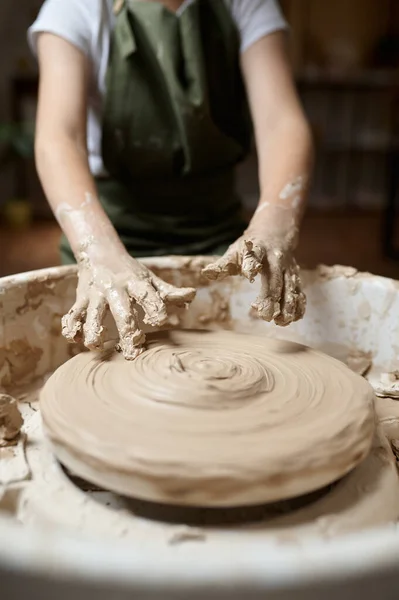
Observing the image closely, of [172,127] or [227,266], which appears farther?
[172,127]

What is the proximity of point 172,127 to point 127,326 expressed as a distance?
668 mm

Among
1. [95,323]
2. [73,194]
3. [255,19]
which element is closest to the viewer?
[95,323]

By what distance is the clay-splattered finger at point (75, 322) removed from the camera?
0.83m

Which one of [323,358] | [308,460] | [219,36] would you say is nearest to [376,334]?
[323,358]

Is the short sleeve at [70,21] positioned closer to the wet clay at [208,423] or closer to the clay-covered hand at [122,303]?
the clay-covered hand at [122,303]

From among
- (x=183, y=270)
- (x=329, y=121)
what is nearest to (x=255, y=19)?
(x=183, y=270)

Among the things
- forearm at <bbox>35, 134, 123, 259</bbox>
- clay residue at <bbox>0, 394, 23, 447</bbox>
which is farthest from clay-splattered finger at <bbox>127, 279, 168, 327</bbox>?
clay residue at <bbox>0, 394, 23, 447</bbox>

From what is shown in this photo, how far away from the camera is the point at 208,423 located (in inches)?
27.5

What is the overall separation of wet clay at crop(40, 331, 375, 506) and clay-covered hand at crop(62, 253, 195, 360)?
0.04 meters

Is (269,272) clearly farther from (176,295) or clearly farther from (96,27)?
(96,27)

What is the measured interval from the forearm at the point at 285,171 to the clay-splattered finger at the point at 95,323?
1.03ft

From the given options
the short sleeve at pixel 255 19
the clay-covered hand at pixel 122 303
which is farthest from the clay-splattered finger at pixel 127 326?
the short sleeve at pixel 255 19

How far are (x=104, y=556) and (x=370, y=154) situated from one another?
5.66 metres

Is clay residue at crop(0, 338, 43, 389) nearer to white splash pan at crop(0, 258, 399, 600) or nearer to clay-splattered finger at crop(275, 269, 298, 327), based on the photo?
clay-splattered finger at crop(275, 269, 298, 327)
